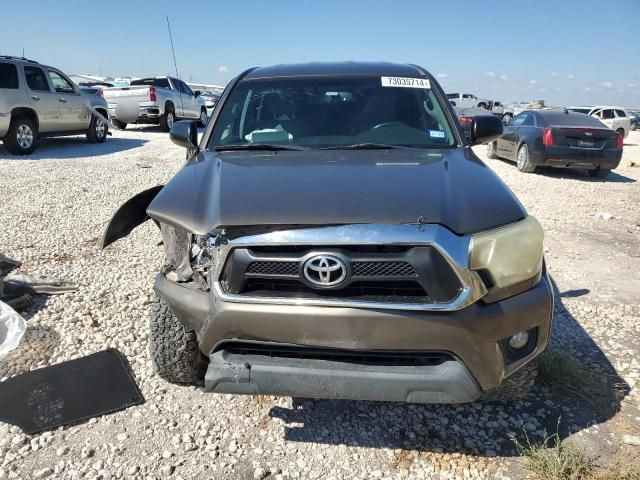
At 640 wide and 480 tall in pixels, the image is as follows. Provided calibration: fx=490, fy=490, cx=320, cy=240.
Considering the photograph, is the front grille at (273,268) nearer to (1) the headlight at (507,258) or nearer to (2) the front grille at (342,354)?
(2) the front grille at (342,354)

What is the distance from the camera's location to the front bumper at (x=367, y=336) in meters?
1.92

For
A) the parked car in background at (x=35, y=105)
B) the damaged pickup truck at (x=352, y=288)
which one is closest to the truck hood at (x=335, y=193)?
the damaged pickup truck at (x=352, y=288)

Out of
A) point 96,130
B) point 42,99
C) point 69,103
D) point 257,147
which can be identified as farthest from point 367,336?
point 96,130

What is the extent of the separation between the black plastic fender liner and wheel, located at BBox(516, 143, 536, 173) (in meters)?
9.61

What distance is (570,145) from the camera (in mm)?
10102

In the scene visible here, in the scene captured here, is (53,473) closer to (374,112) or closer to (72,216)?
(374,112)

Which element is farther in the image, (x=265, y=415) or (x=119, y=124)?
(x=119, y=124)

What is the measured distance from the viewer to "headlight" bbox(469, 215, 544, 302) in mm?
1978

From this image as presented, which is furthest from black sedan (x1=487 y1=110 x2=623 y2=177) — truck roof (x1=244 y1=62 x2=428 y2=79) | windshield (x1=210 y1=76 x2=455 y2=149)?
windshield (x1=210 y1=76 x2=455 y2=149)

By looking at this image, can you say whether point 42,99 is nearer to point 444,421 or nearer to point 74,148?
point 74,148

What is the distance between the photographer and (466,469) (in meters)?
2.23

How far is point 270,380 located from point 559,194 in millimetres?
8163

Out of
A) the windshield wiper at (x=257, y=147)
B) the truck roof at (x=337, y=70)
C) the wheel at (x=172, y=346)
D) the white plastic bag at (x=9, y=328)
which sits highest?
the truck roof at (x=337, y=70)

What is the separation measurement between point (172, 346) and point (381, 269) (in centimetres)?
111
